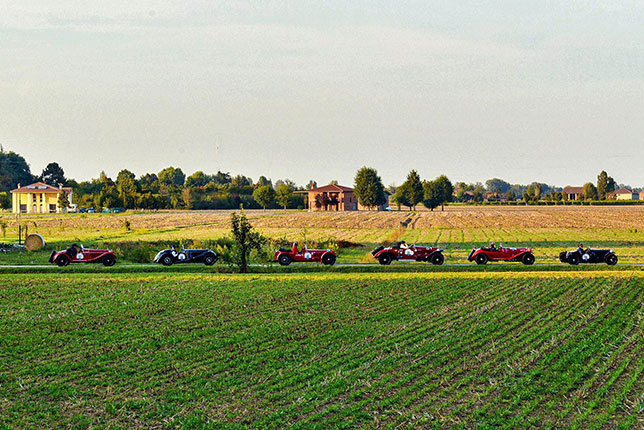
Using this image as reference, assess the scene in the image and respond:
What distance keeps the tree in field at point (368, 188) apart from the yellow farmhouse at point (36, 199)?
2845 inches

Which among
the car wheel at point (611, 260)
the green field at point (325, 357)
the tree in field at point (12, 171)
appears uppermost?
the tree in field at point (12, 171)

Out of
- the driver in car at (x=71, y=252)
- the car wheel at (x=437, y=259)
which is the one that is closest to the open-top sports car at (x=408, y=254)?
Result: the car wheel at (x=437, y=259)

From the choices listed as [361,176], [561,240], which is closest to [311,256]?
[561,240]

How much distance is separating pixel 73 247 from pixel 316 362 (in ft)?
82.6

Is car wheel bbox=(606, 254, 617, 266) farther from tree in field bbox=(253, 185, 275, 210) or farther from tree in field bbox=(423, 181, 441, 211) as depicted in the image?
tree in field bbox=(253, 185, 275, 210)

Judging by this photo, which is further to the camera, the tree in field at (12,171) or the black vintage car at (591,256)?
the tree in field at (12,171)

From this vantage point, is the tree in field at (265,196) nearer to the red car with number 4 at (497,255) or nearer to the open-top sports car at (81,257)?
the open-top sports car at (81,257)

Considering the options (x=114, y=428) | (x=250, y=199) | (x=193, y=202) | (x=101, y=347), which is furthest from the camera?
(x=250, y=199)

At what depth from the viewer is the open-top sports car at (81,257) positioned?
35.9 m

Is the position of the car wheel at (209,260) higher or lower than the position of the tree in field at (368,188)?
lower

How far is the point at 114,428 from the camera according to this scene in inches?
462

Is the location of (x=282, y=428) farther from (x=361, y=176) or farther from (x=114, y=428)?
(x=361, y=176)

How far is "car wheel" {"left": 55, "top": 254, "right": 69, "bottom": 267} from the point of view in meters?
35.8

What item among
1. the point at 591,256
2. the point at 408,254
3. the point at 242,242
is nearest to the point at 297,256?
the point at 242,242
